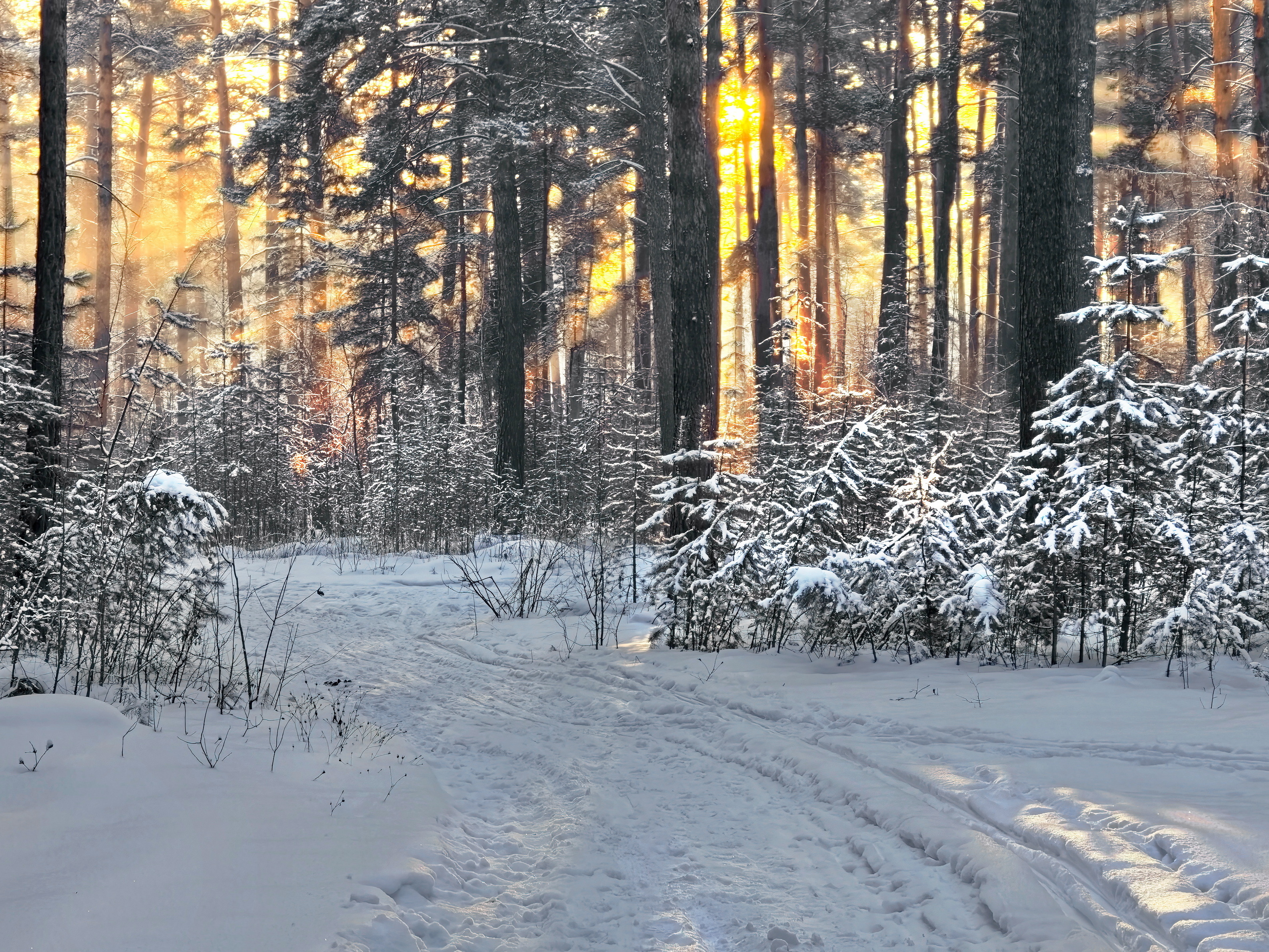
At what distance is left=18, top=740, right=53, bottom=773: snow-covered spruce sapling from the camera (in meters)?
4.07

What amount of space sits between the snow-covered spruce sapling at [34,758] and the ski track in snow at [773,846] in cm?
181

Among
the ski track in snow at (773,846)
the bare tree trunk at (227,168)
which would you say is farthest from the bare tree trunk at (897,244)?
the bare tree trunk at (227,168)

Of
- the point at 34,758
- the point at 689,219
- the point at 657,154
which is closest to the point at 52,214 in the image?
the point at 689,219

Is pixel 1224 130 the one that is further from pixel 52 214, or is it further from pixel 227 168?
pixel 227 168

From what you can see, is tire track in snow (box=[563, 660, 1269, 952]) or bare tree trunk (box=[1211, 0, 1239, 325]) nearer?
tire track in snow (box=[563, 660, 1269, 952])

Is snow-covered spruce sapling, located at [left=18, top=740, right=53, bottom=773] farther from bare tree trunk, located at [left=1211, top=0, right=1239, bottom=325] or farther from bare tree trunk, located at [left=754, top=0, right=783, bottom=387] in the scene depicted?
bare tree trunk, located at [left=1211, top=0, right=1239, bottom=325]

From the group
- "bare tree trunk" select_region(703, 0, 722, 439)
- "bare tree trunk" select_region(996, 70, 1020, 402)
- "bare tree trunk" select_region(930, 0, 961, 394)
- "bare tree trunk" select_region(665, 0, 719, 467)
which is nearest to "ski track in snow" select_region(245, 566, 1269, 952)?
"bare tree trunk" select_region(665, 0, 719, 467)

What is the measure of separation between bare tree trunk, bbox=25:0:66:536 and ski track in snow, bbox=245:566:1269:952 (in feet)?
17.1

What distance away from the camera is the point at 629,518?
1298cm

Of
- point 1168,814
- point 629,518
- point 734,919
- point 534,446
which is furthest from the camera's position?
point 534,446

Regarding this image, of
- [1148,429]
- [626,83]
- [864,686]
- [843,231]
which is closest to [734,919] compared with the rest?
[864,686]

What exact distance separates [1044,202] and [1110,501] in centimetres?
317

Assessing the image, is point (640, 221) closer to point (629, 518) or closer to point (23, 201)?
point (629, 518)

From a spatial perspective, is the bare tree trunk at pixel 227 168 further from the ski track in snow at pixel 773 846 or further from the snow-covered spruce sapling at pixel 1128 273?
the snow-covered spruce sapling at pixel 1128 273
